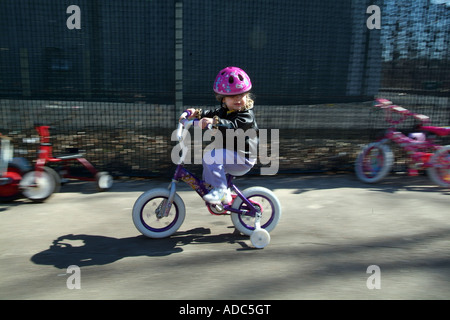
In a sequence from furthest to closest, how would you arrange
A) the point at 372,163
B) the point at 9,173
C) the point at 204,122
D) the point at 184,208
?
1. the point at 372,163
2. the point at 9,173
3. the point at 184,208
4. the point at 204,122

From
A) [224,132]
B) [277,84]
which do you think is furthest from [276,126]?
[224,132]

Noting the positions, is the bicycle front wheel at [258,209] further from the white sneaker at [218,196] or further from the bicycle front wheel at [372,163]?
the bicycle front wheel at [372,163]

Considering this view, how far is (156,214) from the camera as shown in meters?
3.62

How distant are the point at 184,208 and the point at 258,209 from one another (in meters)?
0.73

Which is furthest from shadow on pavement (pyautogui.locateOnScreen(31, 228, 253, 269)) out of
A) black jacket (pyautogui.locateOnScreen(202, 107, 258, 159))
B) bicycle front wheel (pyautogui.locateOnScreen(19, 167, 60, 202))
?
bicycle front wheel (pyautogui.locateOnScreen(19, 167, 60, 202))

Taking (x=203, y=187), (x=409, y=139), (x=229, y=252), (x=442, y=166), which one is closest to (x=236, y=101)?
(x=203, y=187)

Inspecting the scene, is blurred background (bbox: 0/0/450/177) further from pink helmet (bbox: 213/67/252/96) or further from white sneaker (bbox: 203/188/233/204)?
white sneaker (bbox: 203/188/233/204)

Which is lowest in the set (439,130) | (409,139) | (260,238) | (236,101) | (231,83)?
(260,238)

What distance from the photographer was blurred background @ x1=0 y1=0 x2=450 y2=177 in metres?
5.87

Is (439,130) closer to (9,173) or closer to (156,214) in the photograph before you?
(156,214)

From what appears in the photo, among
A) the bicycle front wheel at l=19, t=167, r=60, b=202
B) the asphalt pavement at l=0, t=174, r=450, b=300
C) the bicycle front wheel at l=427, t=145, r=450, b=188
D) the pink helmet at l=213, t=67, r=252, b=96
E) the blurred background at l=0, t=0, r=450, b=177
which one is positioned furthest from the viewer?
the blurred background at l=0, t=0, r=450, b=177

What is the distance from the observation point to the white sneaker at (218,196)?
349cm

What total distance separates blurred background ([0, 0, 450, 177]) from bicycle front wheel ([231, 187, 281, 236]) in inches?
93.7
